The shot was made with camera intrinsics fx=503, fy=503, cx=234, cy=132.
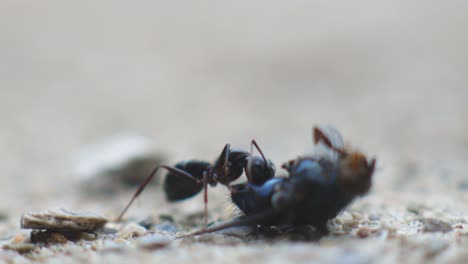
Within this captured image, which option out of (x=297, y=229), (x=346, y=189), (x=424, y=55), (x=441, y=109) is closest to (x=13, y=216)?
(x=297, y=229)

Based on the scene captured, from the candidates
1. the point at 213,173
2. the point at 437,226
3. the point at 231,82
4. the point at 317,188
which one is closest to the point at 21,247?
the point at 213,173

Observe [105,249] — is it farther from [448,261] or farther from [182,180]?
[448,261]

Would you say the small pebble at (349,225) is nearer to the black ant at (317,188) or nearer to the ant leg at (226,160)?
the black ant at (317,188)

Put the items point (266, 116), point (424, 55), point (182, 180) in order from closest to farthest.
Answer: point (182, 180), point (266, 116), point (424, 55)

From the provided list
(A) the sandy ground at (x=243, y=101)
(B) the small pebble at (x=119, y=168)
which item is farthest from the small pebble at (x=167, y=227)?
(B) the small pebble at (x=119, y=168)

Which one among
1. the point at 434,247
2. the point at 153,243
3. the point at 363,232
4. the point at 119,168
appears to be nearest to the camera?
the point at 434,247

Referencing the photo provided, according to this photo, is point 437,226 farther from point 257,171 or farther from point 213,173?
point 213,173
